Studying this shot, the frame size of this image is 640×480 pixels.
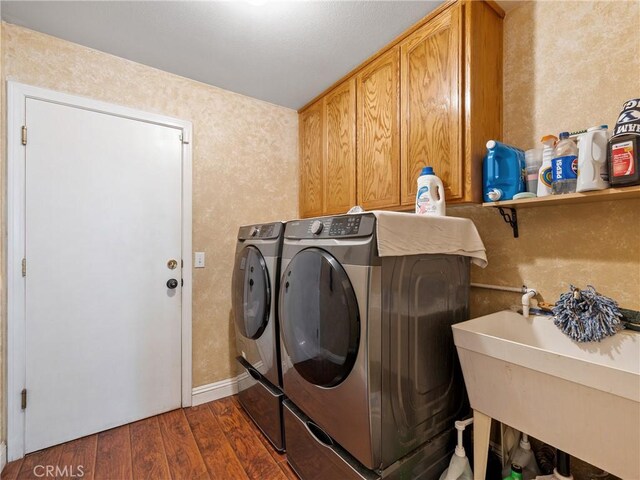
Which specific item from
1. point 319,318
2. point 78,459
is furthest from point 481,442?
point 78,459

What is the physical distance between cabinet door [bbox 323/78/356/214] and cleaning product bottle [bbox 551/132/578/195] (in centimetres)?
112

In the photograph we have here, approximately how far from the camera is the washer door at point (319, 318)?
1.06 meters

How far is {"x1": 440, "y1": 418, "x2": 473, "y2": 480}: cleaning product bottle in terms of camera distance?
1.22 m

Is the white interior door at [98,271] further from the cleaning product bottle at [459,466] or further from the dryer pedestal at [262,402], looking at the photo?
the cleaning product bottle at [459,466]

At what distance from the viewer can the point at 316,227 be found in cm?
126

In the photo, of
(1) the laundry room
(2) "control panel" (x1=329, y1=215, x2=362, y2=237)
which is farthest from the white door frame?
(2) "control panel" (x1=329, y1=215, x2=362, y2=237)

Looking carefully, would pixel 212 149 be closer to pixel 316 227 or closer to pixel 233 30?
pixel 233 30

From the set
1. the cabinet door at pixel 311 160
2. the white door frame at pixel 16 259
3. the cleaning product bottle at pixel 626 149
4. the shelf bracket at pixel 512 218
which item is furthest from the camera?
the cabinet door at pixel 311 160

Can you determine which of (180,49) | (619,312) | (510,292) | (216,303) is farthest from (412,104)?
(216,303)

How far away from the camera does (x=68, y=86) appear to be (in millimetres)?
1723

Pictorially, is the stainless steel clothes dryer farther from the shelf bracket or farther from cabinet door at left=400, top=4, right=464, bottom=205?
the shelf bracket

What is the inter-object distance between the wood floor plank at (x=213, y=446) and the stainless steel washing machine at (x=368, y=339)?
0.36m

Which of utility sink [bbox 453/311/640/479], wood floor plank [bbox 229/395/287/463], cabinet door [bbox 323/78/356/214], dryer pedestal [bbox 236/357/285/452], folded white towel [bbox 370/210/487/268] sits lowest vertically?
wood floor plank [bbox 229/395/287/463]

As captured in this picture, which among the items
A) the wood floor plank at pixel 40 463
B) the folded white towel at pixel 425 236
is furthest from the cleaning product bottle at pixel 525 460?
the wood floor plank at pixel 40 463
